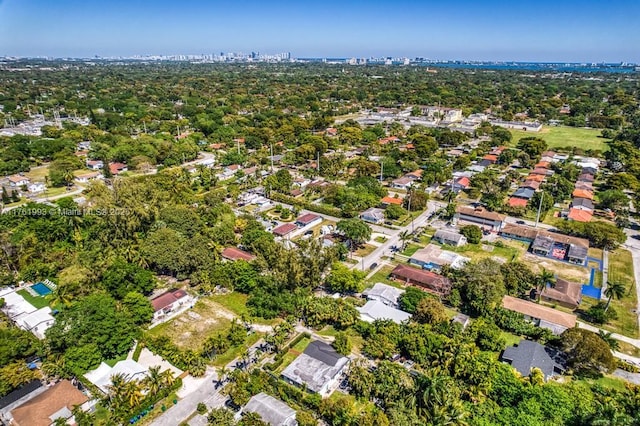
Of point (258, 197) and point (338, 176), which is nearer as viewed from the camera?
point (258, 197)

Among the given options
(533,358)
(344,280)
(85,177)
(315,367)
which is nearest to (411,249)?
(344,280)

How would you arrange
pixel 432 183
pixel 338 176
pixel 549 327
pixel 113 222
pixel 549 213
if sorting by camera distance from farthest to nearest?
pixel 338 176
pixel 432 183
pixel 549 213
pixel 113 222
pixel 549 327

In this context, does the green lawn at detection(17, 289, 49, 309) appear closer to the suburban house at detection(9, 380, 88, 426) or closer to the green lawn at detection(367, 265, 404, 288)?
the suburban house at detection(9, 380, 88, 426)

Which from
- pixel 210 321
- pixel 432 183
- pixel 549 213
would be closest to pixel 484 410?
pixel 210 321

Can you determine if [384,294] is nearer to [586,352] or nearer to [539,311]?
[539,311]

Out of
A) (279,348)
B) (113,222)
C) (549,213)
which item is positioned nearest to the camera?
(279,348)

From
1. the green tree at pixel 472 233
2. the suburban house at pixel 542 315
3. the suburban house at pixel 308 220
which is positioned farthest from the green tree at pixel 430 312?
the suburban house at pixel 308 220

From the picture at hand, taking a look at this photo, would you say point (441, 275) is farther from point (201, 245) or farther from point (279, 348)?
point (201, 245)
